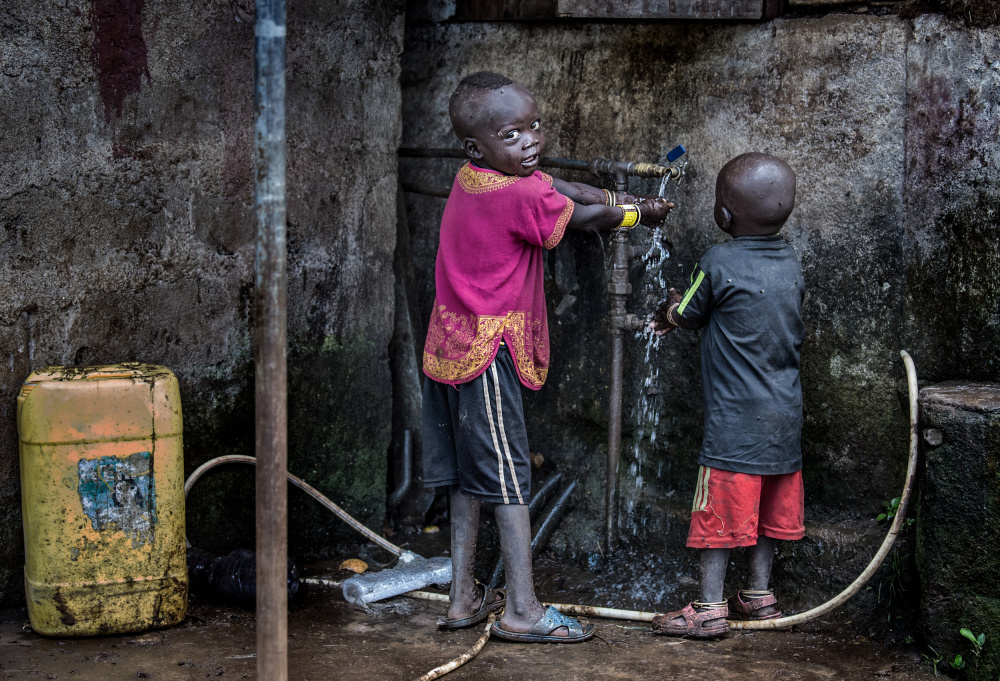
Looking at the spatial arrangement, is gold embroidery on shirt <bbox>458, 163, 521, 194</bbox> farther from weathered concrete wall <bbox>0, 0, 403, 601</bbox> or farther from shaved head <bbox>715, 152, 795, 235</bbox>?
weathered concrete wall <bbox>0, 0, 403, 601</bbox>

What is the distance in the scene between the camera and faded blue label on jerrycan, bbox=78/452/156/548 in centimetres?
302

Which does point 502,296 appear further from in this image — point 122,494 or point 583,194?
point 122,494

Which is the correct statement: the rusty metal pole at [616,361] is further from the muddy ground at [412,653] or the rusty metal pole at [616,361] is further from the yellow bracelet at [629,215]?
the muddy ground at [412,653]

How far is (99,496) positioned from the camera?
3029 millimetres

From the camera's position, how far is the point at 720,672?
113 inches

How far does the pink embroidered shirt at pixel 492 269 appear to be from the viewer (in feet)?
9.67

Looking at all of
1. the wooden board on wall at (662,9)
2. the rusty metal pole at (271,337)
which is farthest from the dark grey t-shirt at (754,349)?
the rusty metal pole at (271,337)

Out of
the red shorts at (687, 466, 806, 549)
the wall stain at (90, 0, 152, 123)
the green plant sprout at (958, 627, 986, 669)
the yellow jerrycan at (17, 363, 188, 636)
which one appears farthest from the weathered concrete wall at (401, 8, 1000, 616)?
the yellow jerrycan at (17, 363, 188, 636)

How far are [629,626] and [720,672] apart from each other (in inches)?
17.8

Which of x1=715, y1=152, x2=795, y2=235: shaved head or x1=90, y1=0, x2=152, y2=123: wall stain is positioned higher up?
x1=90, y1=0, x2=152, y2=123: wall stain

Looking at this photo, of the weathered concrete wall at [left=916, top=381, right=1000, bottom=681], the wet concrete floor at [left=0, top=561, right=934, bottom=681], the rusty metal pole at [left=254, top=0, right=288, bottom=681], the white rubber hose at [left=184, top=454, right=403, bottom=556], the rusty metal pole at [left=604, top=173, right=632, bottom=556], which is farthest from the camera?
the white rubber hose at [left=184, top=454, right=403, bottom=556]

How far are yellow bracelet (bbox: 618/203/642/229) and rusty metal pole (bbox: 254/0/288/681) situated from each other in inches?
57.0

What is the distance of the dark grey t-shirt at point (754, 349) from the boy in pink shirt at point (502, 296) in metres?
0.36

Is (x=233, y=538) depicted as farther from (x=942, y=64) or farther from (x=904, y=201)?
(x=942, y=64)
